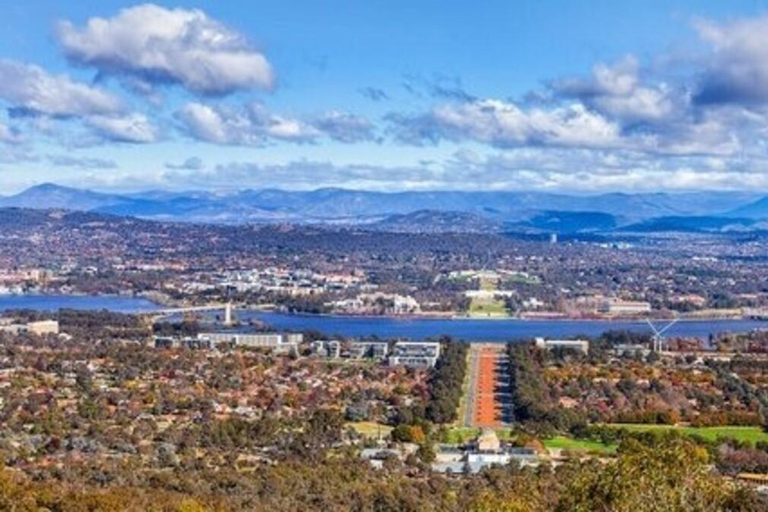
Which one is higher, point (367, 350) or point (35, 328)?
point (35, 328)

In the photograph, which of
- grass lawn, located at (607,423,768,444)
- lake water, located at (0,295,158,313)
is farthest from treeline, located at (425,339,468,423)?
lake water, located at (0,295,158,313)

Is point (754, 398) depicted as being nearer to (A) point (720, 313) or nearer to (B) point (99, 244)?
(A) point (720, 313)

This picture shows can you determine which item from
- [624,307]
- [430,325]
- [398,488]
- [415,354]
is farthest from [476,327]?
[398,488]

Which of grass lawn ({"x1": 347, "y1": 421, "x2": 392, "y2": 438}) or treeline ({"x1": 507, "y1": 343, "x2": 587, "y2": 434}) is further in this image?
treeline ({"x1": 507, "y1": 343, "x2": 587, "y2": 434})

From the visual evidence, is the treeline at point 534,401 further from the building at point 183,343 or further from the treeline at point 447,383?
the building at point 183,343

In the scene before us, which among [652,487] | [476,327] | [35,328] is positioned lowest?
[476,327]

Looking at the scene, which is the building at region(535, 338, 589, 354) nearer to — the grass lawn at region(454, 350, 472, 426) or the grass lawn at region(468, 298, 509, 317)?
the grass lawn at region(454, 350, 472, 426)

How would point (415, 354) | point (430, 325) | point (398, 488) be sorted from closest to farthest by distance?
1. point (398, 488)
2. point (415, 354)
3. point (430, 325)

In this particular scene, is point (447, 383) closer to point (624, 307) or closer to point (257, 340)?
point (257, 340)
